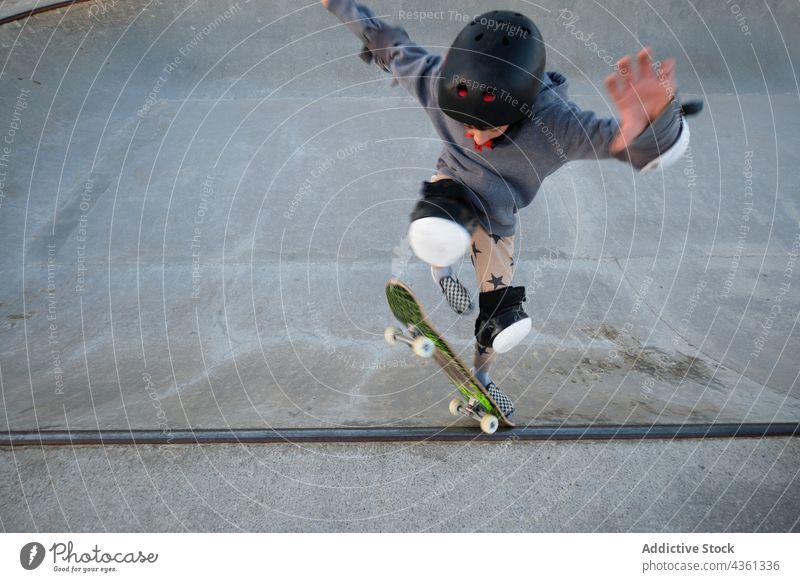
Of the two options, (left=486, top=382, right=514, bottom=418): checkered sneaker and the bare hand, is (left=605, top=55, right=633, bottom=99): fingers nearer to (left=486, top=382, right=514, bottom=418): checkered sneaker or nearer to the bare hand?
the bare hand

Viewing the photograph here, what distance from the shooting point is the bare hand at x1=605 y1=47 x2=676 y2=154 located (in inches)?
102

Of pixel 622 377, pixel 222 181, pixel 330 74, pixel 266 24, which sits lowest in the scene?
pixel 622 377

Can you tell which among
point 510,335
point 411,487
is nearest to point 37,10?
point 510,335

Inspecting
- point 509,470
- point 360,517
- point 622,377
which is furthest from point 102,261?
point 622,377

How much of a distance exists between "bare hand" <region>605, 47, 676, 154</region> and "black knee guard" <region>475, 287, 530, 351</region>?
4.24 feet

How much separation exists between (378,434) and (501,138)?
2078mm

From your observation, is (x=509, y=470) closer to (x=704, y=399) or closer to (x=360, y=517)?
(x=360, y=517)

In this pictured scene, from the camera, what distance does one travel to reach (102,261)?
661 centimetres

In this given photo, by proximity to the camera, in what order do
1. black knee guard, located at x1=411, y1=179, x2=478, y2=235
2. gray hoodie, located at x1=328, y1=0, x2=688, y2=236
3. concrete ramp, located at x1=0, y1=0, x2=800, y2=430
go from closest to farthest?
gray hoodie, located at x1=328, y1=0, x2=688, y2=236 → black knee guard, located at x1=411, y1=179, x2=478, y2=235 → concrete ramp, located at x1=0, y1=0, x2=800, y2=430

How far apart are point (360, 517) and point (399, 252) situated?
362 cm

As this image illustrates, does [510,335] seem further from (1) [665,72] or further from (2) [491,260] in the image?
(1) [665,72]

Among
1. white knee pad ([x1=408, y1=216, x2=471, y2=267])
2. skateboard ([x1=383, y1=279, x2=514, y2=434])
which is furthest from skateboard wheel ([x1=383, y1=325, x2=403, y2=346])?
white knee pad ([x1=408, y1=216, x2=471, y2=267])

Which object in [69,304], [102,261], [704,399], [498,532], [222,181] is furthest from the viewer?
[222,181]
